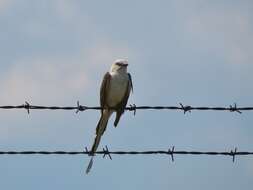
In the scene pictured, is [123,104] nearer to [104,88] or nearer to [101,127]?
[104,88]

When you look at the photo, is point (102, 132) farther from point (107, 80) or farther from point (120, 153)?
point (120, 153)

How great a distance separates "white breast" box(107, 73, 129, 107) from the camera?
13188 mm

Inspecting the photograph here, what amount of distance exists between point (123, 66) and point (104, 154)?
171 inches

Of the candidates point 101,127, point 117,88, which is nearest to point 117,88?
point 117,88

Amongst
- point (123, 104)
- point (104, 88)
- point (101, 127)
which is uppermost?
point (104, 88)

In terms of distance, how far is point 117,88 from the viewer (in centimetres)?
1326

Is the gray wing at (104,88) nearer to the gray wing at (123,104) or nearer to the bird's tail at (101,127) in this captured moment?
the gray wing at (123,104)

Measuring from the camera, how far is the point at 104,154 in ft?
29.9

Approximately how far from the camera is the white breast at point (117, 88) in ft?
43.3

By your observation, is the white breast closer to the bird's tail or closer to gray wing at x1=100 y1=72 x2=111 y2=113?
gray wing at x1=100 y1=72 x2=111 y2=113

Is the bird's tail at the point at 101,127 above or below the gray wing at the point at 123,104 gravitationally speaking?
below

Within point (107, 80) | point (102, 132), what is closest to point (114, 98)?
point (107, 80)

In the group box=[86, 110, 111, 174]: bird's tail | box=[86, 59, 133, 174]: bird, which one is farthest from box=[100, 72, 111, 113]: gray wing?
box=[86, 110, 111, 174]: bird's tail

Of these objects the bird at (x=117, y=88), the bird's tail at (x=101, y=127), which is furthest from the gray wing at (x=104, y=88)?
the bird's tail at (x=101, y=127)
